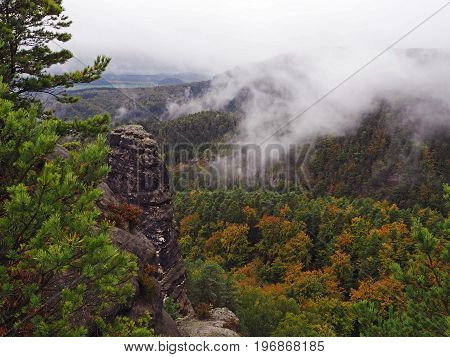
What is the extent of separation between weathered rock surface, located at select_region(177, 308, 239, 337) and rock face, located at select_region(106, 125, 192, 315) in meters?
2.54

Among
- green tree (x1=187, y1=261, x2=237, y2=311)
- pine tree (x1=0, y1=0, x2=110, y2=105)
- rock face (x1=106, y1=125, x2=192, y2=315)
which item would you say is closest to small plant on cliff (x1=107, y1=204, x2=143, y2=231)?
pine tree (x1=0, y1=0, x2=110, y2=105)

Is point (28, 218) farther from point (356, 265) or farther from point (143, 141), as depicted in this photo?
point (356, 265)

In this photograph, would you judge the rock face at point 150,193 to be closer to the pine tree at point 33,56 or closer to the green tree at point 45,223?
the pine tree at point 33,56

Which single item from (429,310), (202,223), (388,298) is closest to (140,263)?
(429,310)

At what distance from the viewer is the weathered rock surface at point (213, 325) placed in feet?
117

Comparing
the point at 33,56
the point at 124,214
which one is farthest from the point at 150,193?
the point at 33,56

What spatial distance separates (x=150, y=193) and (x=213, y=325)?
17.0m

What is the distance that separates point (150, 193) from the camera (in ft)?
144

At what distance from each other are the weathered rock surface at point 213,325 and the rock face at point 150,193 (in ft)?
8.32

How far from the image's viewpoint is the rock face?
42.5 meters

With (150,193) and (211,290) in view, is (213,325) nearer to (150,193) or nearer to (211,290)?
→ (211,290)

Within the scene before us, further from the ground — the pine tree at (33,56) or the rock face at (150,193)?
the pine tree at (33,56)

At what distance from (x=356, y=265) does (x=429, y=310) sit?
231ft

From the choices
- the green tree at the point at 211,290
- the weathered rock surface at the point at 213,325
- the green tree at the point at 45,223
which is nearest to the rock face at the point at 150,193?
the weathered rock surface at the point at 213,325
